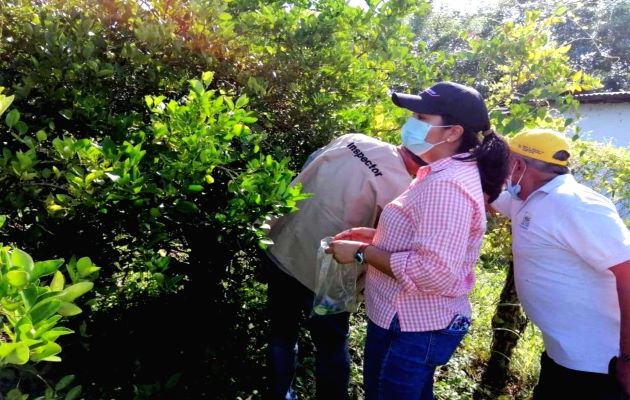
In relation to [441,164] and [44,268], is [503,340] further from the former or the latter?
[44,268]

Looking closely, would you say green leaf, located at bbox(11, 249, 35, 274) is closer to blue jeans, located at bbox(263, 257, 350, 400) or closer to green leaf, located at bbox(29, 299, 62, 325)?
green leaf, located at bbox(29, 299, 62, 325)

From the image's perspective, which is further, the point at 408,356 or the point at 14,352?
the point at 408,356

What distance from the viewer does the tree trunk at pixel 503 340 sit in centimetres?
352

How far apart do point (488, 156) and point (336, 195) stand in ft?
2.35

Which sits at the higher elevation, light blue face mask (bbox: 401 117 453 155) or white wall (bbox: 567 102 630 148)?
light blue face mask (bbox: 401 117 453 155)

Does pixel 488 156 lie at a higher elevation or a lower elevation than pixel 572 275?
higher

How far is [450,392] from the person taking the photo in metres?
3.56

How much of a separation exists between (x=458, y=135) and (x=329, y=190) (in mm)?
644

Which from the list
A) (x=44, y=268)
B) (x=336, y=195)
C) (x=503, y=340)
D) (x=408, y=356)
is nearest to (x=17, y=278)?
(x=44, y=268)

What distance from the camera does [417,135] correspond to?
7.22 ft

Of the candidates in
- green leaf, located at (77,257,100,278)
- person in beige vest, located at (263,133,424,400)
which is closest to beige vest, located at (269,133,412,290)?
person in beige vest, located at (263,133,424,400)

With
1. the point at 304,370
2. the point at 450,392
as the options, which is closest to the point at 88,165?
the point at 304,370

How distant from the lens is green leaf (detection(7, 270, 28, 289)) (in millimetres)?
1112

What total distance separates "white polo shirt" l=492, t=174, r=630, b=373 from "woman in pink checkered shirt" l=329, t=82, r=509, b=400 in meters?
0.25
